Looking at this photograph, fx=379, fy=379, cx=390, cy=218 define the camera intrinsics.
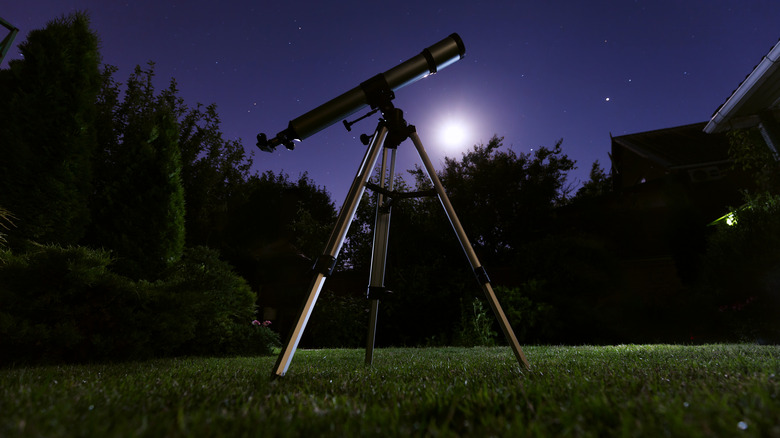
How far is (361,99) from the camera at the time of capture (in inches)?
116

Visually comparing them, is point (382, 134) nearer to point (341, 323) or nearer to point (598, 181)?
point (341, 323)

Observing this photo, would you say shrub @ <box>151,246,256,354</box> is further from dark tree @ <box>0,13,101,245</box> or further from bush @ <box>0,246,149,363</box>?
dark tree @ <box>0,13,101,245</box>

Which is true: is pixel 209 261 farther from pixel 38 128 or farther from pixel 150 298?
pixel 38 128

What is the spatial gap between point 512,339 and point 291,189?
27.0m

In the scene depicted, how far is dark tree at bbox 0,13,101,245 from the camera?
17.2 feet

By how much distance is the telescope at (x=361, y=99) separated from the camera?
2887 millimetres

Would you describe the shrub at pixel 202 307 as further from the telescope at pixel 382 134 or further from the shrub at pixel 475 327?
the shrub at pixel 475 327

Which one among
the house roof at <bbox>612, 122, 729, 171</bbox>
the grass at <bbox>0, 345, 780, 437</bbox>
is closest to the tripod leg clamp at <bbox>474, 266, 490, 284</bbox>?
→ the grass at <bbox>0, 345, 780, 437</bbox>

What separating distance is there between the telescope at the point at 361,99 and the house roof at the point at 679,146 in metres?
18.3

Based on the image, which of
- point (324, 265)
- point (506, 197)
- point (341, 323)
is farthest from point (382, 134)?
point (506, 197)

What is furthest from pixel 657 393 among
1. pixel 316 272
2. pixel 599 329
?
pixel 599 329

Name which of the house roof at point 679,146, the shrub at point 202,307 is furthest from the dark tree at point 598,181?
the shrub at point 202,307

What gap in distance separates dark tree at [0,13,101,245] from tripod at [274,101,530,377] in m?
5.16

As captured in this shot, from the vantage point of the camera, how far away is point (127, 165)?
6.88m
